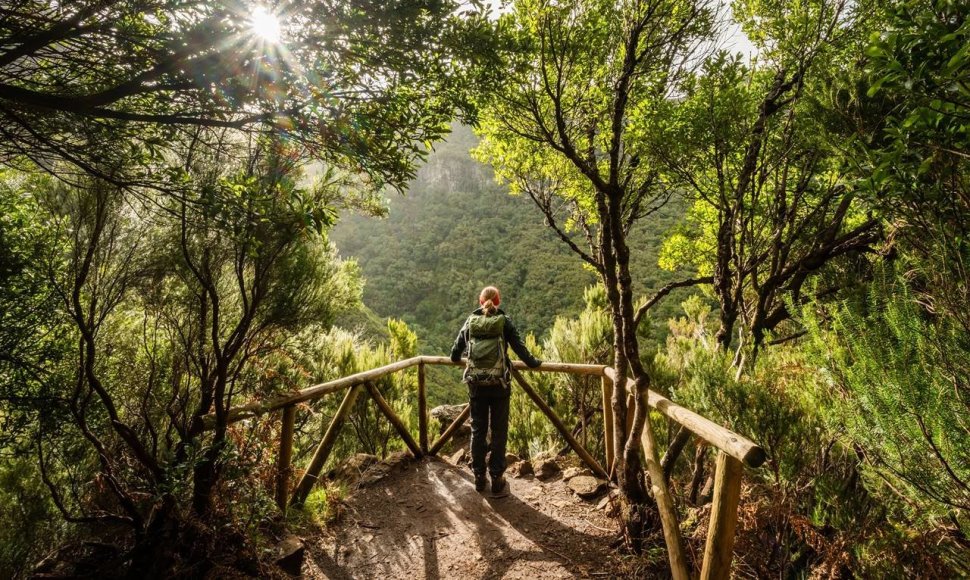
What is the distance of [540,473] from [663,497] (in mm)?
2031

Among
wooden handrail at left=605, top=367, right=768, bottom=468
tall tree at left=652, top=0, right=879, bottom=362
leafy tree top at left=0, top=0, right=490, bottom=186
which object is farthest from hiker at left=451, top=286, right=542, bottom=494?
tall tree at left=652, top=0, right=879, bottom=362

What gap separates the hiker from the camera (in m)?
3.79

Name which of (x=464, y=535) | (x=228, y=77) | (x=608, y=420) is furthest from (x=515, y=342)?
(x=228, y=77)

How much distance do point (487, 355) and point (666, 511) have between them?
188cm

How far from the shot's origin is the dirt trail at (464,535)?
2.95 meters

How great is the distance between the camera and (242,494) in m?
2.61

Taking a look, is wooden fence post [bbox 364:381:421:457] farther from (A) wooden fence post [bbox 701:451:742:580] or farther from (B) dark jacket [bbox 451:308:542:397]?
(A) wooden fence post [bbox 701:451:742:580]

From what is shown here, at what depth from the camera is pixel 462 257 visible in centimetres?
3988

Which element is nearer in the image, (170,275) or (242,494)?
(242,494)

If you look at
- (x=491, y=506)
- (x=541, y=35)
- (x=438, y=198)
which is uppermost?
(x=438, y=198)

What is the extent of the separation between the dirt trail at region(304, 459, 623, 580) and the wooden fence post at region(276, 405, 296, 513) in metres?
0.43

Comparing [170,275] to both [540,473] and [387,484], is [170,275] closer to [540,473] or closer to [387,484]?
[387,484]

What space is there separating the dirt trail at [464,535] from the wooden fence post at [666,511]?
576 mm

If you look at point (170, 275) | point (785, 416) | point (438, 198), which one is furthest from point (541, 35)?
point (438, 198)
